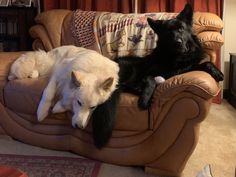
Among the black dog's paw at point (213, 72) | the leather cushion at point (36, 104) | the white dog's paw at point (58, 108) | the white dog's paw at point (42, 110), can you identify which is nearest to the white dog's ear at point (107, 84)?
the leather cushion at point (36, 104)

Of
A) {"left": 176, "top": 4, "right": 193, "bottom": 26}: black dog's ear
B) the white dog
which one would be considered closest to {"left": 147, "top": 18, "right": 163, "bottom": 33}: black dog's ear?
{"left": 176, "top": 4, "right": 193, "bottom": 26}: black dog's ear

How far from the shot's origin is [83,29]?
3199 mm

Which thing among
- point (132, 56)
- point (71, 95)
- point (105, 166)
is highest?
point (132, 56)

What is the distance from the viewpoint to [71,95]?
7.29 feet

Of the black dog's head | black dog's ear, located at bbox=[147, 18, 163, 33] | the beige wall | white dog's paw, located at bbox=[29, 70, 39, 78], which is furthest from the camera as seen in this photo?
the beige wall

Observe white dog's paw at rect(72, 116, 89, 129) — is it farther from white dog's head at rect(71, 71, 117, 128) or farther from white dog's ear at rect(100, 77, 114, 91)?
white dog's ear at rect(100, 77, 114, 91)

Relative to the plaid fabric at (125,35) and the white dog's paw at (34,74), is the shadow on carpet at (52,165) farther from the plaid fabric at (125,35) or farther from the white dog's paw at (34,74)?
the plaid fabric at (125,35)

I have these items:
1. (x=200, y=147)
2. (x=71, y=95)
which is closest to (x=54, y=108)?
(x=71, y=95)

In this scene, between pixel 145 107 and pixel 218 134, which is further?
pixel 218 134

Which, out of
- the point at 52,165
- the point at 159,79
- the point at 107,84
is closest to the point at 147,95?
the point at 159,79

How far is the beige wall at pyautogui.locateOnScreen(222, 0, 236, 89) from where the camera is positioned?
374 cm

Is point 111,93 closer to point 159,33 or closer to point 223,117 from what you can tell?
point 159,33

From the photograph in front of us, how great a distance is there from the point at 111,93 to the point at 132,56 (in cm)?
69

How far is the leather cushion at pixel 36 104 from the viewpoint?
7.19 ft
